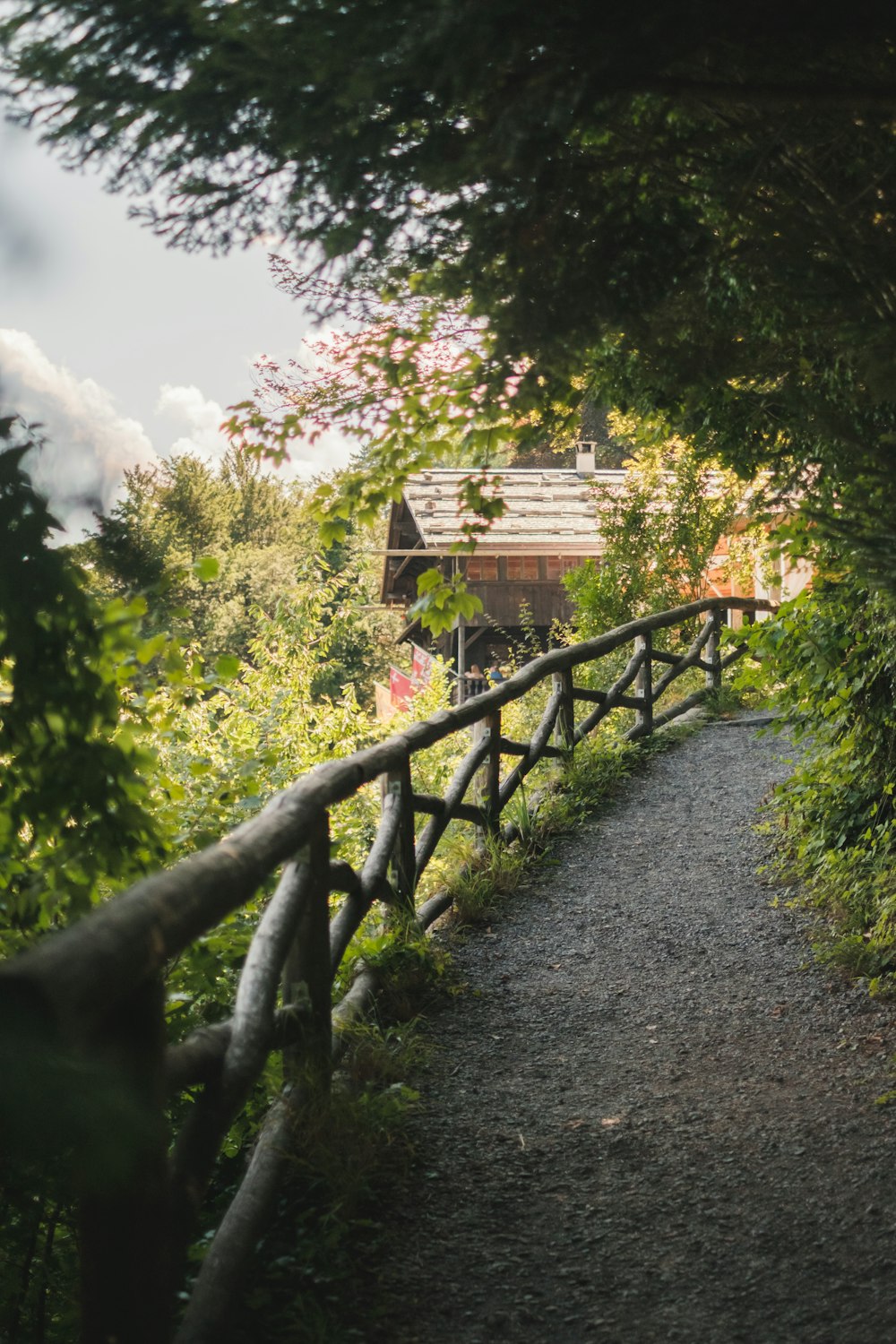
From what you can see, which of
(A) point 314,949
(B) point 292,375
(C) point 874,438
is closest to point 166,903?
(A) point 314,949

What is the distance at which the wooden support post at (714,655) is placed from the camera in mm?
11391

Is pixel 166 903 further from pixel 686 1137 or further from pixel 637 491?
pixel 637 491

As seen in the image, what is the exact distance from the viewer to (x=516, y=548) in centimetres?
1938

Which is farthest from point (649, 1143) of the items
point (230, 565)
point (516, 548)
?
point (230, 565)

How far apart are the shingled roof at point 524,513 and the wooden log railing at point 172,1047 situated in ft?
46.9

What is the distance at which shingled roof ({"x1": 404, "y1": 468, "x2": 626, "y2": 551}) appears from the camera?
18.5 meters

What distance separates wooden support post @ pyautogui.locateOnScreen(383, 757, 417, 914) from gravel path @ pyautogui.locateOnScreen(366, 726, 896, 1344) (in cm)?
43

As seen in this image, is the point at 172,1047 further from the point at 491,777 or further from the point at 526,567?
the point at 526,567

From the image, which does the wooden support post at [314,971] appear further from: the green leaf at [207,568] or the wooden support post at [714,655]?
the wooden support post at [714,655]

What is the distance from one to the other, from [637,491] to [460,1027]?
945 centimetres

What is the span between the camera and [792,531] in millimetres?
5234

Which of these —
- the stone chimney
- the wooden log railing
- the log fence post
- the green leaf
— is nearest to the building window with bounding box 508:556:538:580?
the stone chimney

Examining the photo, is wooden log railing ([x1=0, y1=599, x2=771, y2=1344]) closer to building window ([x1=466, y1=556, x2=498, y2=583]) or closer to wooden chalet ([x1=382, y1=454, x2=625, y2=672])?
wooden chalet ([x1=382, y1=454, x2=625, y2=672])

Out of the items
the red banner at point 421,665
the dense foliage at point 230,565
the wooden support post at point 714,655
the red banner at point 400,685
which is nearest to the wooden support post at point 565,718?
the dense foliage at point 230,565
